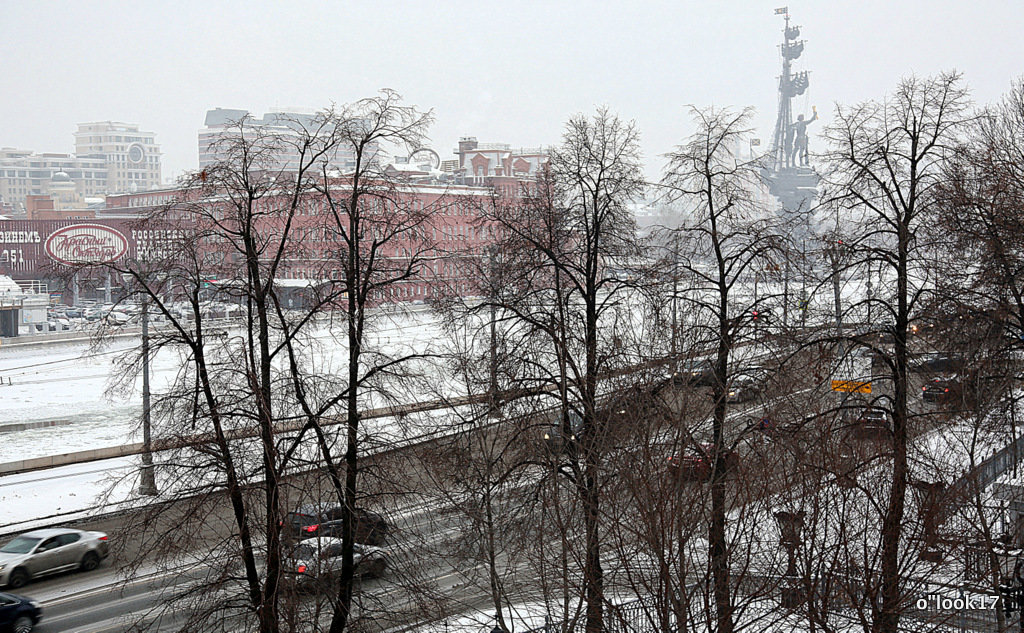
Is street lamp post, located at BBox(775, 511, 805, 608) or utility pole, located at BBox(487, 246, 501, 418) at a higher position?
utility pole, located at BBox(487, 246, 501, 418)

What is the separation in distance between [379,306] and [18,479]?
15.6 metres

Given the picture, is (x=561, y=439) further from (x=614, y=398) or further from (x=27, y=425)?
(x=27, y=425)

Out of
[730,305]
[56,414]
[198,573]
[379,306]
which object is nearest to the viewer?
[379,306]

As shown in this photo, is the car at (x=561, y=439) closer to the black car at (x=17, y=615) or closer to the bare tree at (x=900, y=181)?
the bare tree at (x=900, y=181)

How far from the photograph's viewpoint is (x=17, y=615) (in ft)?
43.7

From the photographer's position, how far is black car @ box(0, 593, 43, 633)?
519 inches

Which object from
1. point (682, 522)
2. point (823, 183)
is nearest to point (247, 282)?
point (682, 522)

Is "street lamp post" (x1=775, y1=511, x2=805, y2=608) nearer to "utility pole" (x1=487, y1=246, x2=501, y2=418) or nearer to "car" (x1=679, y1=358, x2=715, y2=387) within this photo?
"car" (x1=679, y1=358, x2=715, y2=387)

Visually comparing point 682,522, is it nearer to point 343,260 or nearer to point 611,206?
point 343,260

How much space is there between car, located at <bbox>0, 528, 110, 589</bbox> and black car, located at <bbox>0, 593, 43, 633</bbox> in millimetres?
2180

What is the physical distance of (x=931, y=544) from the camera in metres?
8.20

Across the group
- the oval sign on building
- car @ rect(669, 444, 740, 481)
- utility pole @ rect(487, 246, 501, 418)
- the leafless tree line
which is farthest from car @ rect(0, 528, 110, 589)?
the oval sign on building

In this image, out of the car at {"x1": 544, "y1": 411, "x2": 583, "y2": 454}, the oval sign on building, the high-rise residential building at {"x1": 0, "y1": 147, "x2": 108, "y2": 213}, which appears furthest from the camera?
the high-rise residential building at {"x1": 0, "y1": 147, "x2": 108, "y2": 213}

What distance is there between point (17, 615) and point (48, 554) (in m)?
2.98
